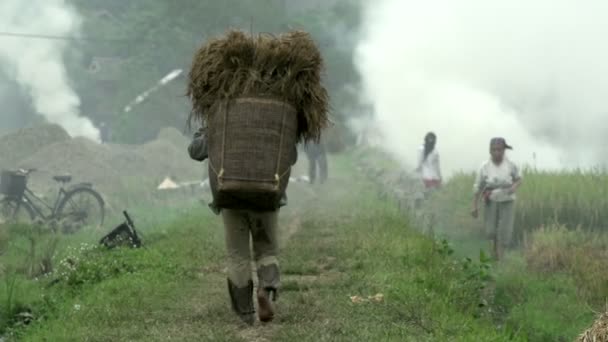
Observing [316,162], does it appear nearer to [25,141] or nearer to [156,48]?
[25,141]

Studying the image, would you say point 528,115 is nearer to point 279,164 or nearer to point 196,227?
point 196,227

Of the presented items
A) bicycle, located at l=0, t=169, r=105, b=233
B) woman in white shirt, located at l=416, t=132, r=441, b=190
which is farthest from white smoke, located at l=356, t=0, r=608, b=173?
bicycle, located at l=0, t=169, r=105, b=233

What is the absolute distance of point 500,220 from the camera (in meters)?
15.0

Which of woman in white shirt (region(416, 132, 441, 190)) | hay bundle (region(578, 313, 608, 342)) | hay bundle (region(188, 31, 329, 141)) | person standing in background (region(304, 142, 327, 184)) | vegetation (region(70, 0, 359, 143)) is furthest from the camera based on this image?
vegetation (region(70, 0, 359, 143))

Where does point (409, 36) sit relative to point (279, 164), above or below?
above

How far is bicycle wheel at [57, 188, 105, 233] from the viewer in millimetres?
17953

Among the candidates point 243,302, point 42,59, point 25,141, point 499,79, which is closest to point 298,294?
point 243,302

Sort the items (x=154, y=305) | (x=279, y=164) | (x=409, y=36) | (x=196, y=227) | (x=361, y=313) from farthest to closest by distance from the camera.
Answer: (x=409, y=36), (x=196, y=227), (x=154, y=305), (x=361, y=313), (x=279, y=164)

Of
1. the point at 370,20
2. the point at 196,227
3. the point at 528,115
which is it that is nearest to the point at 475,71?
the point at 528,115

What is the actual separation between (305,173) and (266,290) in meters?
23.0

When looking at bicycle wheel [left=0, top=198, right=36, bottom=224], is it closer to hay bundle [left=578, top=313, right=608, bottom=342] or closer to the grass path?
the grass path

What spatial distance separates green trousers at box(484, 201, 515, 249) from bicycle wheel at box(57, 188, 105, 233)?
22.1ft

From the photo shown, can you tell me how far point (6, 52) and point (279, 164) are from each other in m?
31.6

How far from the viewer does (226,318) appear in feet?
26.8
